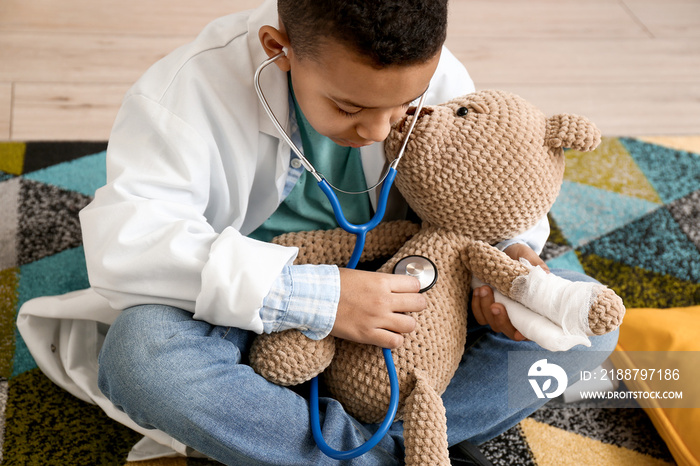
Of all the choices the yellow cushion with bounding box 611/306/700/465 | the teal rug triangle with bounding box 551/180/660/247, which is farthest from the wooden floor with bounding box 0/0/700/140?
the yellow cushion with bounding box 611/306/700/465

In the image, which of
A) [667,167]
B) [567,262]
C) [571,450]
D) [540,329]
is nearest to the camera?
[540,329]

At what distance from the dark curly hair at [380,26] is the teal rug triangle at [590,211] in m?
0.72

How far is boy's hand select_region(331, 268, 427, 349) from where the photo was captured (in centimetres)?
73

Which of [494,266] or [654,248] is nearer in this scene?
[494,266]

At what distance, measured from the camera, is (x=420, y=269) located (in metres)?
0.77

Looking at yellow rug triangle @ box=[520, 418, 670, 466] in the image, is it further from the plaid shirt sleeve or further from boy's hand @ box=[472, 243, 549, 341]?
the plaid shirt sleeve

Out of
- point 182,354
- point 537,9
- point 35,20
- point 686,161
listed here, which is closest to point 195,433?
point 182,354

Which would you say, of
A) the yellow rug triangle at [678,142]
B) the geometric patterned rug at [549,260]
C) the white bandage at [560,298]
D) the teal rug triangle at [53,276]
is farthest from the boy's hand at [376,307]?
the yellow rug triangle at [678,142]

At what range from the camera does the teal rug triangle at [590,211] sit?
1.28m

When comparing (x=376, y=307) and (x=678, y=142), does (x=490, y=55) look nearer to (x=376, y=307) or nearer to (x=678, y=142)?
(x=678, y=142)

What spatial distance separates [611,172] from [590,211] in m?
0.14

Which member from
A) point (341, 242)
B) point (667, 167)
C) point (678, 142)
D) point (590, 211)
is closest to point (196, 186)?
point (341, 242)

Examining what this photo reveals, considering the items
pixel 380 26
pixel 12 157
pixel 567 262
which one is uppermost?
pixel 380 26

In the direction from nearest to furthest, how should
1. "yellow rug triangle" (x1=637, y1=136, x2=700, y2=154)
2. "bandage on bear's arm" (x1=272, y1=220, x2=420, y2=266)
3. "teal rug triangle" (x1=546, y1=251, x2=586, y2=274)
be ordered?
"bandage on bear's arm" (x1=272, y1=220, x2=420, y2=266)
"teal rug triangle" (x1=546, y1=251, x2=586, y2=274)
"yellow rug triangle" (x1=637, y1=136, x2=700, y2=154)
